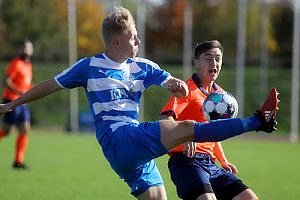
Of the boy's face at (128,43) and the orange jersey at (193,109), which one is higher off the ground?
the boy's face at (128,43)

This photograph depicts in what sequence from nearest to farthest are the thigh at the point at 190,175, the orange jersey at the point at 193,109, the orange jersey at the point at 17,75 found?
the thigh at the point at 190,175 < the orange jersey at the point at 193,109 < the orange jersey at the point at 17,75

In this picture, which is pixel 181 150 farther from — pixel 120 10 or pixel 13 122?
pixel 13 122

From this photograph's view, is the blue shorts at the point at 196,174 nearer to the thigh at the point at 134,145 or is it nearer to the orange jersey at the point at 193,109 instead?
the orange jersey at the point at 193,109

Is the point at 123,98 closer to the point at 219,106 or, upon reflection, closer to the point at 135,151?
the point at 135,151

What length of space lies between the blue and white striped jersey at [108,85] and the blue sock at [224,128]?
70 centimetres

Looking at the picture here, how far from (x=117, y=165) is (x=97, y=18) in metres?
31.5

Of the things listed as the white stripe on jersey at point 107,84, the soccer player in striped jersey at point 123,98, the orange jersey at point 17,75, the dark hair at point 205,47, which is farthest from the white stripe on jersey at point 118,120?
the orange jersey at point 17,75

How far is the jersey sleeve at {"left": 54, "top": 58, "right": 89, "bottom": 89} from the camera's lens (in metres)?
5.93

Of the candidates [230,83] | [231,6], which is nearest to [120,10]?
[230,83]

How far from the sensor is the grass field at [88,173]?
9891mm

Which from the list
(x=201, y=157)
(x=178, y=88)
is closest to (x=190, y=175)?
(x=201, y=157)

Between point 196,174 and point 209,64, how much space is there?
3.74ft

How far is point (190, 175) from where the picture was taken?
641cm

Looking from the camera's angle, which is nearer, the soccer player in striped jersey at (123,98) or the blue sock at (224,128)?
the blue sock at (224,128)
